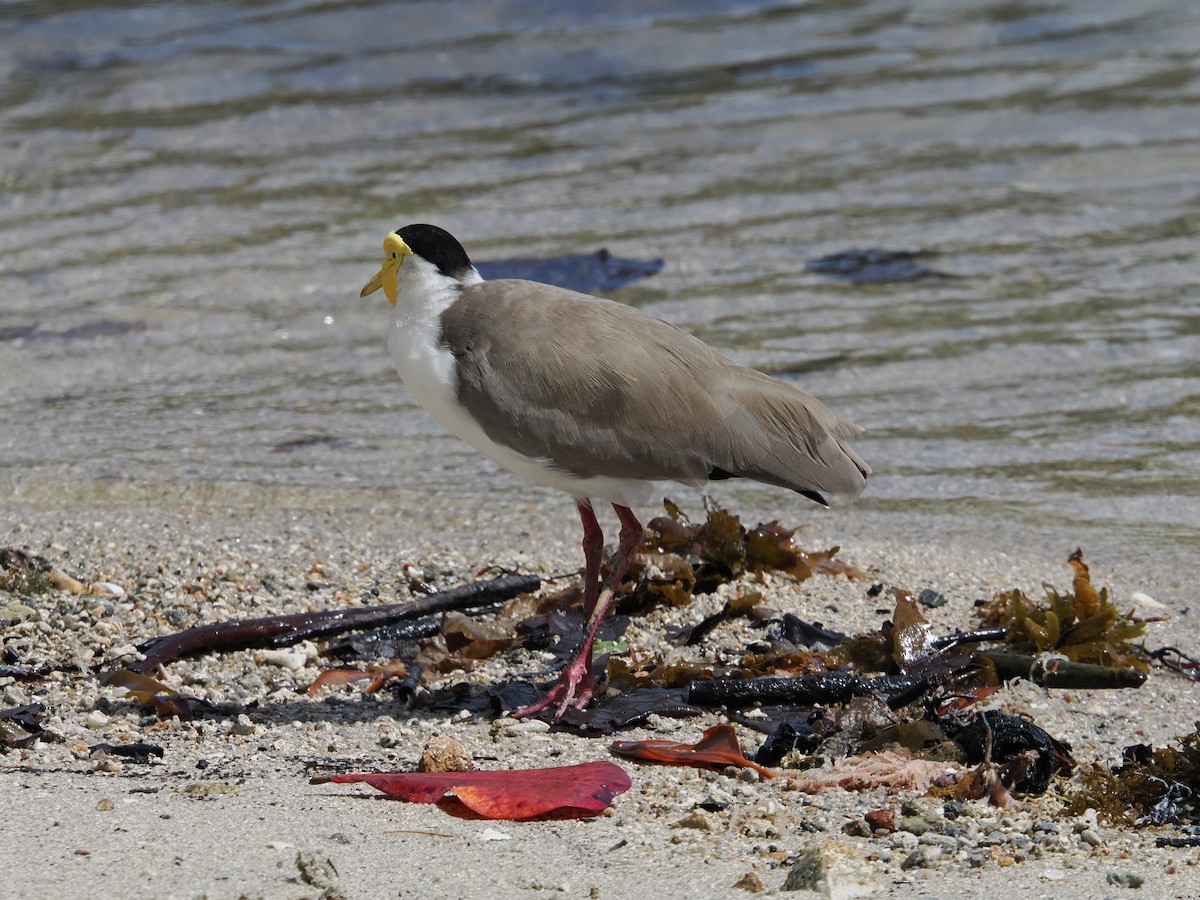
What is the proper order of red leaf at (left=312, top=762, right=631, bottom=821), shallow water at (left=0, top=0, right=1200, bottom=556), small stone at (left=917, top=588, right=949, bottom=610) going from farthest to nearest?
shallow water at (left=0, top=0, right=1200, bottom=556) → small stone at (left=917, top=588, right=949, bottom=610) → red leaf at (left=312, top=762, right=631, bottom=821)

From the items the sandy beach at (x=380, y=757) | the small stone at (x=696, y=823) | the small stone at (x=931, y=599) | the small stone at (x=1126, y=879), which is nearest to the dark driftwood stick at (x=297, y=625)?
the sandy beach at (x=380, y=757)

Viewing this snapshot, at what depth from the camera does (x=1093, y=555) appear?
6465 millimetres

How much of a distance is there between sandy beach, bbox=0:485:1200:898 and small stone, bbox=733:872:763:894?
2 centimetres

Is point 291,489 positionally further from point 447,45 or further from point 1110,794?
point 447,45

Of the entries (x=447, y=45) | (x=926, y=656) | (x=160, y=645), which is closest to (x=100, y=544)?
(x=160, y=645)

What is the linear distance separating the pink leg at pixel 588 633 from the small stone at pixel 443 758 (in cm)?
49

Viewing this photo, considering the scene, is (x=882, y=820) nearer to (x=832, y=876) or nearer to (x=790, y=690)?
(x=832, y=876)

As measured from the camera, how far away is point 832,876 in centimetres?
339

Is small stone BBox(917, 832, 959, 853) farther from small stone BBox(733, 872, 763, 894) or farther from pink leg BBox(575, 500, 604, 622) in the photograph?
pink leg BBox(575, 500, 604, 622)

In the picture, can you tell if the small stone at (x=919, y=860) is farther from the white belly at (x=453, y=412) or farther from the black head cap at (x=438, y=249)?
the black head cap at (x=438, y=249)

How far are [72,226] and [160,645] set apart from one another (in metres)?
7.57

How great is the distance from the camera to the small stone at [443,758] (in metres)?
4.20

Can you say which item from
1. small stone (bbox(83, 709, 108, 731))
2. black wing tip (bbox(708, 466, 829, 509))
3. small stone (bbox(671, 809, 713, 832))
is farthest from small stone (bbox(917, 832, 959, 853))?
small stone (bbox(83, 709, 108, 731))

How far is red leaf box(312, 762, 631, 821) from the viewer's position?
3.86m
